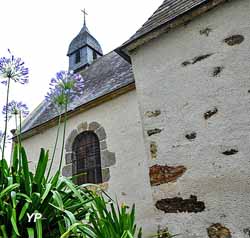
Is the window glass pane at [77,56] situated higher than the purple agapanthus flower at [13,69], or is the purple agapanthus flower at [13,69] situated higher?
the window glass pane at [77,56]

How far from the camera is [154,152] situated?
8.45 feet

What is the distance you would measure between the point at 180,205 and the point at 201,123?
0.67 metres

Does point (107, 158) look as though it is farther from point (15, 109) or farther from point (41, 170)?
point (41, 170)

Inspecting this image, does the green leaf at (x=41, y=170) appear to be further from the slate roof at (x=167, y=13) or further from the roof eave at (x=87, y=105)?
the roof eave at (x=87, y=105)

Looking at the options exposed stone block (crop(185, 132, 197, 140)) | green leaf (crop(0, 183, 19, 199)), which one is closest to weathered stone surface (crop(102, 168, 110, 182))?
exposed stone block (crop(185, 132, 197, 140))

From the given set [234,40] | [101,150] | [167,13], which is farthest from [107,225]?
[101,150]

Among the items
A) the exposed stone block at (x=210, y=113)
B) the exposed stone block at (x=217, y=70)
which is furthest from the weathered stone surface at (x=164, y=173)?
the exposed stone block at (x=217, y=70)

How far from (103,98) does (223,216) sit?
3559 millimetres

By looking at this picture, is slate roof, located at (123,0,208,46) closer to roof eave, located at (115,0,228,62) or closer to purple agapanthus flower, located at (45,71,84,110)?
roof eave, located at (115,0,228,62)

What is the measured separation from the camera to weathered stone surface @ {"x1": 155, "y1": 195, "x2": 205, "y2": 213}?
2.20m

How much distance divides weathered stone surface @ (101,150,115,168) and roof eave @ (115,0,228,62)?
2037 mm

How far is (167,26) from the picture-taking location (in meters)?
2.90

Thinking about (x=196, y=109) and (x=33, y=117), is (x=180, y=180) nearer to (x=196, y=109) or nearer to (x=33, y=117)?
(x=196, y=109)

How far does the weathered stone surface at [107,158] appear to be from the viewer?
480 centimetres
